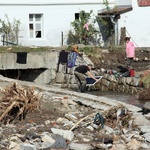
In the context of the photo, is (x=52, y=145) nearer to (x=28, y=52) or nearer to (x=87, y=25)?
(x=28, y=52)

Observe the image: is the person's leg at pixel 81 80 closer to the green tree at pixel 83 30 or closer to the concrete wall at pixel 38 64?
the concrete wall at pixel 38 64

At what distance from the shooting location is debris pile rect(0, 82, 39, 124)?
13945 millimetres

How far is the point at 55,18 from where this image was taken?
3512 cm

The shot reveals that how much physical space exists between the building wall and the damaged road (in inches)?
733

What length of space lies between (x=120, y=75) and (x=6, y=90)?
1127cm

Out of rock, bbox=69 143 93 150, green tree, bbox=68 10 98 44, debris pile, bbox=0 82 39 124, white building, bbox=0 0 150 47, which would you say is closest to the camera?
rock, bbox=69 143 93 150

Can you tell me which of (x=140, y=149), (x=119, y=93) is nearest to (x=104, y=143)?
Answer: (x=140, y=149)

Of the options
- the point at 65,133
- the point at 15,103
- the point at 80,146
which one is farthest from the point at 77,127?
the point at 80,146

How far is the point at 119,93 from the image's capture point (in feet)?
78.4

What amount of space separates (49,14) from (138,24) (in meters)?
5.29

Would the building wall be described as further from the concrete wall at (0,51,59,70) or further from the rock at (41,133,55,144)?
the rock at (41,133,55,144)

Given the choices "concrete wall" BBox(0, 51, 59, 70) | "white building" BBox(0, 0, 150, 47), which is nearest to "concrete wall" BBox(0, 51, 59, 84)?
"concrete wall" BBox(0, 51, 59, 70)

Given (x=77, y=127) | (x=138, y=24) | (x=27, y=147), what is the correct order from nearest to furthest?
(x=27, y=147) < (x=77, y=127) < (x=138, y=24)

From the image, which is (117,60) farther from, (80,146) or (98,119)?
(80,146)
